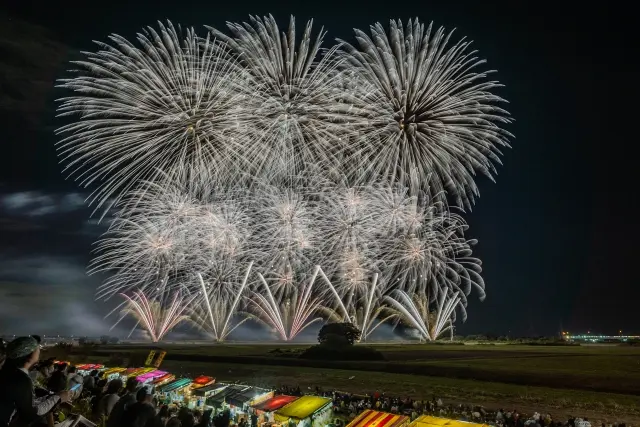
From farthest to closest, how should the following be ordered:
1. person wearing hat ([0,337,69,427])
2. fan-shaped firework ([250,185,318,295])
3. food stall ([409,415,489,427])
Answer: fan-shaped firework ([250,185,318,295]) → food stall ([409,415,489,427]) → person wearing hat ([0,337,69,427])

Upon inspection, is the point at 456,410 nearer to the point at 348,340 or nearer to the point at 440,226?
the point at 348,340

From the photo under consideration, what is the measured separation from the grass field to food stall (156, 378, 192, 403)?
8343 millimetres

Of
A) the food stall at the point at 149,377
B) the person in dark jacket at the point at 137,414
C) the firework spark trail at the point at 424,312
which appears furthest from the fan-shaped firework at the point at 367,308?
the person in dark jacket at the point at 137,414

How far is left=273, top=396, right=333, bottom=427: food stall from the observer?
49.7ft

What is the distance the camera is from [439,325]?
5650 cm

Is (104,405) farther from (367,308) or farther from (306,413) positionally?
(367,308)

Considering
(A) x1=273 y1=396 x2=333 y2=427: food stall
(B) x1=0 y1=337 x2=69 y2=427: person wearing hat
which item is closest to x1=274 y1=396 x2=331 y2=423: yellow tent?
(A) x1=273 y1=396 x2=333 y2=427: food stall

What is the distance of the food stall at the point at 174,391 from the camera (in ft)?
63.9

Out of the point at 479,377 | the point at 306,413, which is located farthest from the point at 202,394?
the point at 479,377

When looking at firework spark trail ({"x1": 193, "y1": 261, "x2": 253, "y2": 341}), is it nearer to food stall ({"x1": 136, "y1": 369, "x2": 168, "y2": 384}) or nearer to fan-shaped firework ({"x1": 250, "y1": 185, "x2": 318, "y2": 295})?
fan-shaped firework ({"x1": 250, "y1": 185, "x2": 318, "y2": 295})

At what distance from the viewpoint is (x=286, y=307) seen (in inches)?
1902

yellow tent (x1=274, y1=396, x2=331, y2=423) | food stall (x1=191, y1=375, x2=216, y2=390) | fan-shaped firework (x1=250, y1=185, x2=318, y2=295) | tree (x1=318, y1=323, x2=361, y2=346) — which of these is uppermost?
fan-shaped firework (x1=250, y1=185, x2=318, y2=295)

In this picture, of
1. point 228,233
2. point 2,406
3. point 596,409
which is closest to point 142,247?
point 228,233

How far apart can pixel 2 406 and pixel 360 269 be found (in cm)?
3933
